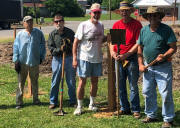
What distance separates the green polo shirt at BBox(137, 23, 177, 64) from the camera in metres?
5.29

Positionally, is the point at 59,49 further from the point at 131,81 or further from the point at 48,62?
the point at 48,62

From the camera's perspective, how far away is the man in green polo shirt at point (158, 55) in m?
5.30

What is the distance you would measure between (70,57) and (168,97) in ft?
7.40

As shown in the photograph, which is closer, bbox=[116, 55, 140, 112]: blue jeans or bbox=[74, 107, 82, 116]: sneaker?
bbox=[116, 55, 140, 112]: blue jeans

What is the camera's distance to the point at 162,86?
5453 millimetres

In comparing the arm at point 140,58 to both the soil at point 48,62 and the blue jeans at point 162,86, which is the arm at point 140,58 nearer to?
the blue jeans at point 162,86

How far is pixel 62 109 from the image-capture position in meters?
6.77

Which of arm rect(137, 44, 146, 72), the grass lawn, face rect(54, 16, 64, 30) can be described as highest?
face rect(54, 16, 64, 30)

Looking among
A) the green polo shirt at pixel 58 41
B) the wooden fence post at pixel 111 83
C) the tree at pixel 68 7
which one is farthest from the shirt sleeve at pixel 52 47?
the tree at pixel 68 7

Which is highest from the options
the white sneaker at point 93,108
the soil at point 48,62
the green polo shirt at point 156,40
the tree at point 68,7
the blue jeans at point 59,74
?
the tree at point 68,7

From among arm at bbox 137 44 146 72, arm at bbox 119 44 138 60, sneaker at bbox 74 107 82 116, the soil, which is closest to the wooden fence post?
sneaker at bbox 74 107 82 116

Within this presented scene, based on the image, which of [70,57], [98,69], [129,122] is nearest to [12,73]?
[70,57]

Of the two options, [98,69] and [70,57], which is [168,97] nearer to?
[98,69]

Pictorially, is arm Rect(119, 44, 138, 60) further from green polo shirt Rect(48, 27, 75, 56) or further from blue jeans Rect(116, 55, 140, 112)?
green polo shirt Rect(48, 27, 75, 56)
